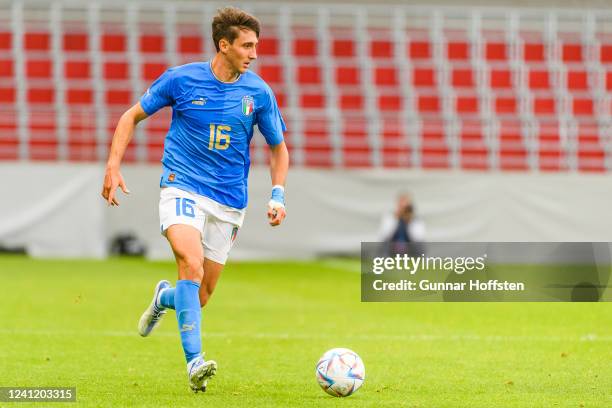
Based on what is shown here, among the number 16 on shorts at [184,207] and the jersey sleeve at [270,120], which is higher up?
the jersey sleeve at [270,120]

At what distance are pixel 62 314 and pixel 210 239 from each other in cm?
587

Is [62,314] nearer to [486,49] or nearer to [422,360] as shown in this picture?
[422,360]

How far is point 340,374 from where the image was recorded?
741 cm

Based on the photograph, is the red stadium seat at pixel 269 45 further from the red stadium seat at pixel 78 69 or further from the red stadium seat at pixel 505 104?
the red stadium seat at pixel 505 104

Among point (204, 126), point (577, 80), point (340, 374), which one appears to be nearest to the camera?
point (340, 374)

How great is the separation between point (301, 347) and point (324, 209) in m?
16.0

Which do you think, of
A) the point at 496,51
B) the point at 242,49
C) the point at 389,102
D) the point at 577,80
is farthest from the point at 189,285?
the point at 577,80

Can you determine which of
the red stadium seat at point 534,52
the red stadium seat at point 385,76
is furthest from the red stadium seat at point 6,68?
the red stadium seat at point 534,52

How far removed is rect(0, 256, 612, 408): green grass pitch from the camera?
7531 millimetres

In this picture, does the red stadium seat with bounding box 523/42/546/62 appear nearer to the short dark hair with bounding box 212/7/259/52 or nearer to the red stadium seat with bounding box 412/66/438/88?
the red stadium seat with bounding box 412/66/438/88

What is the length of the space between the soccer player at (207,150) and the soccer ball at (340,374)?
0.86 m

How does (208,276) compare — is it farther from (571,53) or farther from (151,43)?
(571,53)

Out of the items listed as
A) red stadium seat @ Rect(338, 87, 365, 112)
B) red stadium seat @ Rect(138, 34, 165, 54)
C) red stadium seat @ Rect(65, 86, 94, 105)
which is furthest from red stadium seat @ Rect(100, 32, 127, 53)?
red stadium seat @ Rect(338, 87, 365, 112)

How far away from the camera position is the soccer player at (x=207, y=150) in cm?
775
